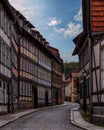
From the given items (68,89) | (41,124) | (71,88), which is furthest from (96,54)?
(68,89)

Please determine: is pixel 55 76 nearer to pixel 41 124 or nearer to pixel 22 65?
pixel 22 65

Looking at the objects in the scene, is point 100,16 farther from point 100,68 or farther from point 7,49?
point 7,49

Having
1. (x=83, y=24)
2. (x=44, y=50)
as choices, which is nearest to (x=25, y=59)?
(x=44, y=50)

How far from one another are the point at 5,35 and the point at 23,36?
54.7 feet

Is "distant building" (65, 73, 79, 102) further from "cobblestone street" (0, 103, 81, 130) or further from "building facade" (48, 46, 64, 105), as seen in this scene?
"cobblestone street" (0, 103, 81, 130)

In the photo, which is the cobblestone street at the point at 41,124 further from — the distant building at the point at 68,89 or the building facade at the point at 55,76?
the distant building at the point at 68,89

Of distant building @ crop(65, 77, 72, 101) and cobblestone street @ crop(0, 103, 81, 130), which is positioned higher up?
distant building @ crop(65, 77, 72, 101)

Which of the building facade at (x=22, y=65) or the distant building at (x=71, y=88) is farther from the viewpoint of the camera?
the distant building at (x=71, y=88)

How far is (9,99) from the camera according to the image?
135 ft

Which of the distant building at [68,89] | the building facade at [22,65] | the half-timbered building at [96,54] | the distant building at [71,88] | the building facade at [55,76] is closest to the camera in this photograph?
the half-timbered building at [96,54]

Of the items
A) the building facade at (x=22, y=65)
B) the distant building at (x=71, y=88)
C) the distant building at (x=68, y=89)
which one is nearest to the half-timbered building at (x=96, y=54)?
the building facade at (x=22, y=65)

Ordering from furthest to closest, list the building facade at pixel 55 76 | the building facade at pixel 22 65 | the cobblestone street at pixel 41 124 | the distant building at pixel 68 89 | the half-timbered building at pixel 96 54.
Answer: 1. the distant building at pixel 68 89
2. the building facade at pixel 55 76
3. the building facade at pixel 22 65
4. the half-timbered building at pixel 96 54
5. the cobblestone street at pixel 41 124

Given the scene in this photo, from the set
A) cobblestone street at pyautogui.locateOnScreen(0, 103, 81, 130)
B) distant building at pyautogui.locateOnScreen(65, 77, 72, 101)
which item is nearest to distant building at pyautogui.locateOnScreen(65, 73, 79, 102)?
distant building at pyautogui.locateOnScreen(65, 77, 72, 101)

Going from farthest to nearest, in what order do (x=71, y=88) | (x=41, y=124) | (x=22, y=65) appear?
(x=71, y=88) → (x=22, y=65) → (x=41, y=124)
